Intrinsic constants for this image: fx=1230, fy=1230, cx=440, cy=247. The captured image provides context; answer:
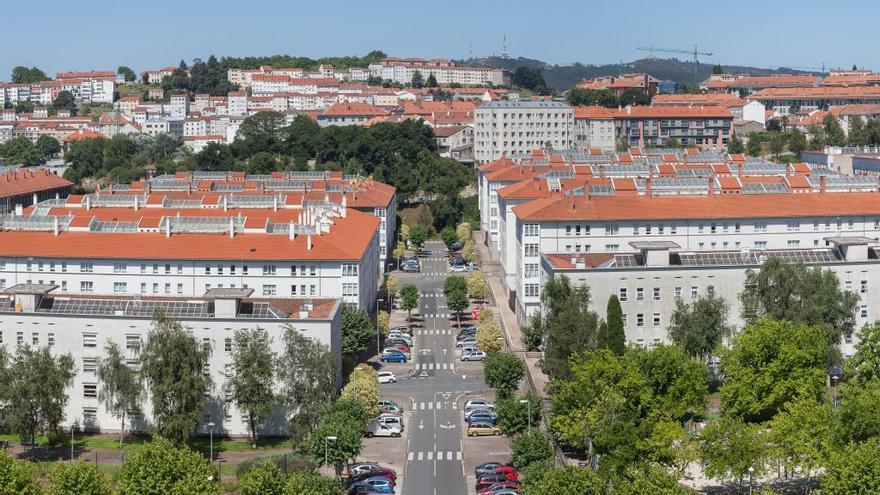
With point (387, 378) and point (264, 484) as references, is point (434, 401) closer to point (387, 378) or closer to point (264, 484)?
point (387, 378)

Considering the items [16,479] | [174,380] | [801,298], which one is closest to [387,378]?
[174,380]

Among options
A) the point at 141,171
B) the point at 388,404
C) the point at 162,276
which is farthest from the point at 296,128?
the point at 388,404

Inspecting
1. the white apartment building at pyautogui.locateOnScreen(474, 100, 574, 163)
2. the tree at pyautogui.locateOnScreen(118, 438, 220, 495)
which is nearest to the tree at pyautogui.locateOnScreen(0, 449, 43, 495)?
the tree at pyautogui.locateOnScreen(118, 438, 220, 495)

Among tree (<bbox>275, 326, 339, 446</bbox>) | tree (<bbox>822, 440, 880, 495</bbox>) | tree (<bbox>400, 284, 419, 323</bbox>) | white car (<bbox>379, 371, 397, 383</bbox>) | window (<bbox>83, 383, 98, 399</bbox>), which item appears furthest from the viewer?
tree (<bbox>400, 284, 419, 323</bbox>)

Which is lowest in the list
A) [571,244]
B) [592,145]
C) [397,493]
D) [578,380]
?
[397,493]

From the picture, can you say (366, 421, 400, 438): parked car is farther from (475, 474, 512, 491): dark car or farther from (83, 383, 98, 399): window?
(83, 383, 98, 399): window

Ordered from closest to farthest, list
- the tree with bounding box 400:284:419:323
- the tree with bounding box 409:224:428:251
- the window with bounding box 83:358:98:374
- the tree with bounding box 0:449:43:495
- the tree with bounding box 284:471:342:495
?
the tree with bounding box 284:471:342:495
the tree with bounding box 0:449:43:495
the window with bounding box 83:358:98:374
the tree with bounding box 400:284:419:323
the tree with bounding box 409:224:428:251

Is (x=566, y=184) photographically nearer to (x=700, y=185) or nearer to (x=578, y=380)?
(x=700, y=185)
